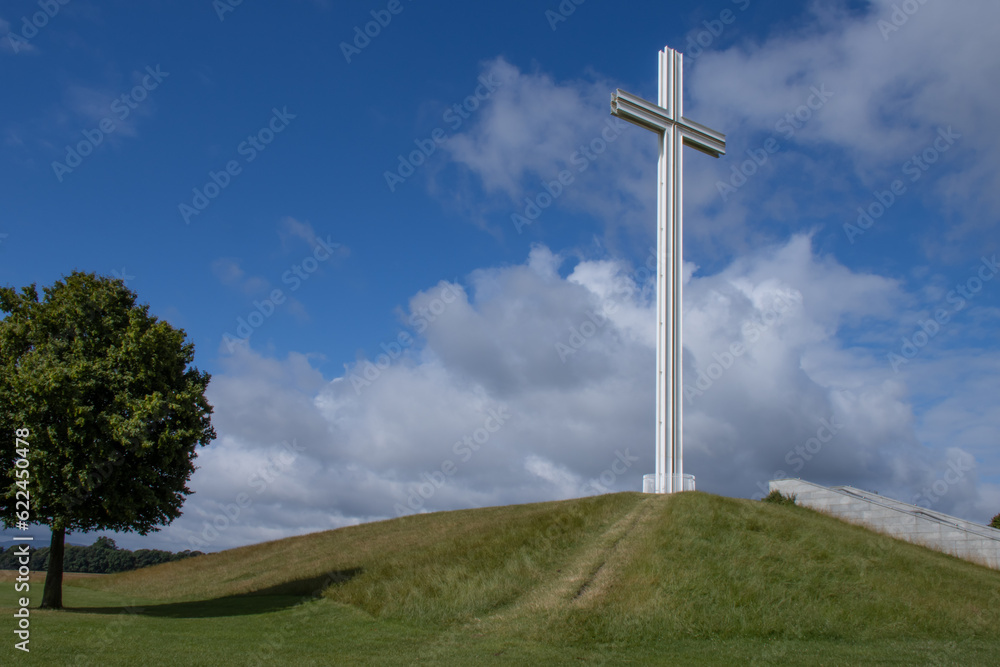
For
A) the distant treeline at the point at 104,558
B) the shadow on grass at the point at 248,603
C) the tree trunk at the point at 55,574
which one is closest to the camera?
the tree trunk at the point at 55,574

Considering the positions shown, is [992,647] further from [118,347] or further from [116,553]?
[116,553]

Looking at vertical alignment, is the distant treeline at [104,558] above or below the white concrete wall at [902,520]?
below

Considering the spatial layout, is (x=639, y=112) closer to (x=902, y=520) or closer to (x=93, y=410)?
(x=93, y=410)

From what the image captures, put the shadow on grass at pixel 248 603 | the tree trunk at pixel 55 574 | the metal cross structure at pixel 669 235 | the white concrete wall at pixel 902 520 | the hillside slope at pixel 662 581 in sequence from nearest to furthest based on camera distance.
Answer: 1. the hillside slope at pixel 662 581
2. the tree trunk at pixel 55 574
3. the shadow on grass at pixel 248 603
4. the metal cross structure at pixel 669 235
5. the white concrete wall at pixel 902 520

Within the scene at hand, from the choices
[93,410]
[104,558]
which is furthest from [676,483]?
[104,558]

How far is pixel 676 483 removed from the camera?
2739cm

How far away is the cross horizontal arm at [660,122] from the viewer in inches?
1103

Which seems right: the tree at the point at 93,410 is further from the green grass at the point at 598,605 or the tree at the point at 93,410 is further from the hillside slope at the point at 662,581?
the hillside slope at the point at 662,581

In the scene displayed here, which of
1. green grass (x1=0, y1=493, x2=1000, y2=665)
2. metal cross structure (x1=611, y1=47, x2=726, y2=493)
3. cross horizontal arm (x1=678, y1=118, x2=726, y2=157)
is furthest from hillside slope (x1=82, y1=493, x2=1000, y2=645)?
cross horizontal arm (x1=678, y1=118, x2=726, y2=157)

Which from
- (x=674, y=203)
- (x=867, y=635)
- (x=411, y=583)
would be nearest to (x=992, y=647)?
(x=867, y=635)

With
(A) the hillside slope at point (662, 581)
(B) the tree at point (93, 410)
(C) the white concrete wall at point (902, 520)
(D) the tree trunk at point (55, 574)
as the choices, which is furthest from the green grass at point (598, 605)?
(C) the white concrete wall at point (902, 520)

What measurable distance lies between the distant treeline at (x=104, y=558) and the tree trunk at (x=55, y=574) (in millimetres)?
27925

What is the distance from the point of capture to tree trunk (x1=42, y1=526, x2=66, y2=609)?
2297 cm

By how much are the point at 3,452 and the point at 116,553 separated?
124 ft
